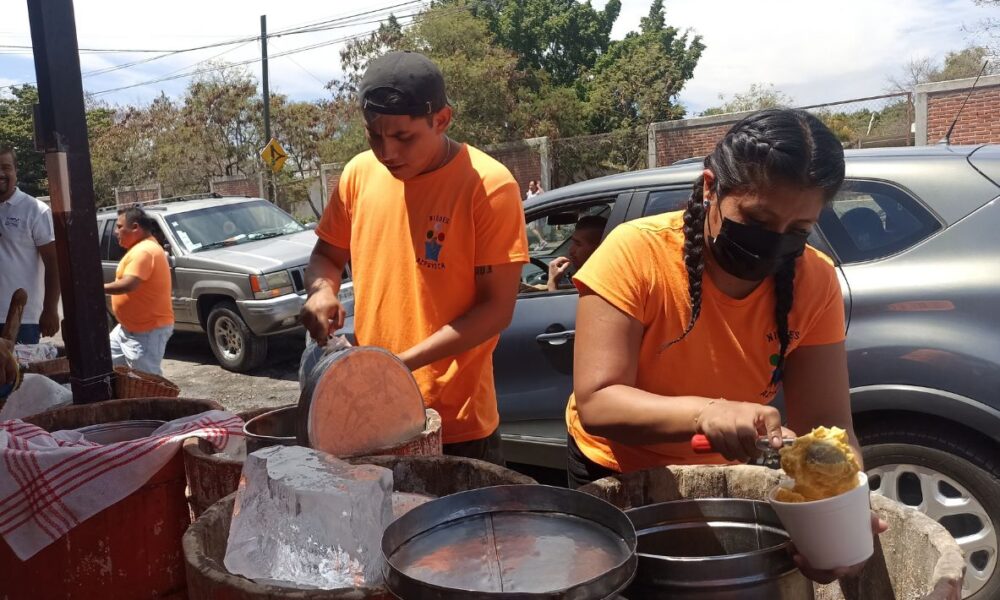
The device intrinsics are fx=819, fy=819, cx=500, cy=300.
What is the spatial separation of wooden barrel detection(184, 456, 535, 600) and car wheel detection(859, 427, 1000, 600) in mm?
2457

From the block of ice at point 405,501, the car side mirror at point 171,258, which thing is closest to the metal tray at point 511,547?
the block of ice at point 405,501

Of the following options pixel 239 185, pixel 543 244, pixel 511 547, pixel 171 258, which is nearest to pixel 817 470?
pixel 511 547

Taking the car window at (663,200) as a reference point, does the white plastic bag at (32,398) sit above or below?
below

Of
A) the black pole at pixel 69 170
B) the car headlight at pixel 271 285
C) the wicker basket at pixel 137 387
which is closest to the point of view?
the black pole at pixel 69 170

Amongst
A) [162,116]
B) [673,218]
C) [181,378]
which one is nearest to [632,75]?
[162,116]

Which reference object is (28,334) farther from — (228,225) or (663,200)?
(228,225)

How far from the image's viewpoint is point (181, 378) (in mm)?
9086

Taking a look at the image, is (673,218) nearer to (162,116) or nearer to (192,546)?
(192,546)

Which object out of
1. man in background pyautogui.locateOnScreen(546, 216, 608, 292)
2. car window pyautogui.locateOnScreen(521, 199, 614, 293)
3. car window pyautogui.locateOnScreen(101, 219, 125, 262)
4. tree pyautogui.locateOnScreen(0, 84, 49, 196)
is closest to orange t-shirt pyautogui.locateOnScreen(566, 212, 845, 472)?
man in background pyautogui.locateOnScreen(546, 216, 608, 292)

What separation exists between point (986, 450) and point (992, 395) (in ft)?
0.83

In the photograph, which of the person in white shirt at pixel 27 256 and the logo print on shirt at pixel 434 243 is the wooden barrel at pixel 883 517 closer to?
the logo print on shirt at pixel 434 243

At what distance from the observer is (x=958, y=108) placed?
17.2 metres

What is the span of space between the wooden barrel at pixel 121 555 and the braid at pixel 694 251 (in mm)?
1257

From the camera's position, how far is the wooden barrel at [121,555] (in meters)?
1.87
